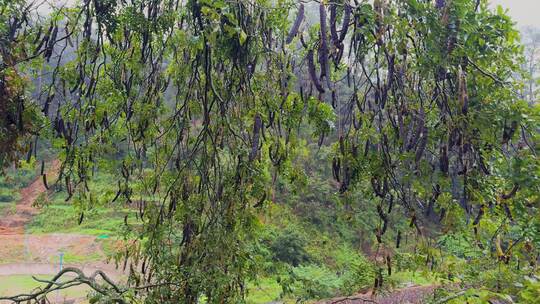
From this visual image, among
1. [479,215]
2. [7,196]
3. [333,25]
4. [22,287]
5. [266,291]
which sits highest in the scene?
[333,25]

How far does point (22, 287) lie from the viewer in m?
9.84

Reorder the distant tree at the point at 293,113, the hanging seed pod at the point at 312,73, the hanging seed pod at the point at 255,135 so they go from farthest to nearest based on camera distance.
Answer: the hanging seed pod at the point at 255,135 < the hanging seed pod at the point at 312,73 < the distant tree at the point at 293,113

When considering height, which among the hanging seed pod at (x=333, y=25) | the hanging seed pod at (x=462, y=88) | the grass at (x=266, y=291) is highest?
the hanging seed pod at (x=333, y=25)

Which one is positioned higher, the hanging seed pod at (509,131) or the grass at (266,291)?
the hanging seed pod at (509,131)

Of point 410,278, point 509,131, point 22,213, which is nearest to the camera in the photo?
point 509,131

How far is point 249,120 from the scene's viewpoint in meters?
2.84

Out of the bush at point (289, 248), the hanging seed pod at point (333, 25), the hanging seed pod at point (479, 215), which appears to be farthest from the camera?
the bush at point (289, 248)

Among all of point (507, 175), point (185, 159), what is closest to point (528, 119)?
point (507, 175)

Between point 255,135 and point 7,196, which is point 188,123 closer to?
point 255,135

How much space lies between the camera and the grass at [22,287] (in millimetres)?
9430

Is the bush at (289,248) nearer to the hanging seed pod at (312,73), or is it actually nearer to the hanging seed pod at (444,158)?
the hanging seed pod at (444,158)

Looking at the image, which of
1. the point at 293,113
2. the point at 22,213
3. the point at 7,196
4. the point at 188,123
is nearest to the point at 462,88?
the point at 293,113

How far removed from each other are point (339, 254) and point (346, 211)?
11521 mm

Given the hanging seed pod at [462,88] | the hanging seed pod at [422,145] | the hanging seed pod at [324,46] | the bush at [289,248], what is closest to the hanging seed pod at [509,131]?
the hanging seed pod at [462,88]
